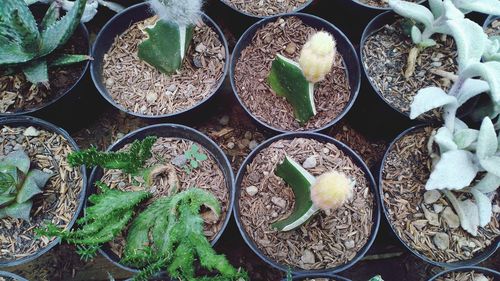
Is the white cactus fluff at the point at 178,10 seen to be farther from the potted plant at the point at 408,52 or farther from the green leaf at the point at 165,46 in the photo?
the potted plant at the point at 408,52

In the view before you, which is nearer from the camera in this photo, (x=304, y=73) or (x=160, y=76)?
(x=304, y=73)

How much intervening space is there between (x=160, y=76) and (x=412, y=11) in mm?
825

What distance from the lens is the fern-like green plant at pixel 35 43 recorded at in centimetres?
130

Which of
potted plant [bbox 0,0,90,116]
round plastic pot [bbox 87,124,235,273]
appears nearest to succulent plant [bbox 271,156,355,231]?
round plastic pot [bbox 87,124,235,273]

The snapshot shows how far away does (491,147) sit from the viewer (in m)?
1.26

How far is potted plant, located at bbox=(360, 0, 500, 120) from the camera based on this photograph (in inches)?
57.3

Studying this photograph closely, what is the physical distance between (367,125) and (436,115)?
25cm

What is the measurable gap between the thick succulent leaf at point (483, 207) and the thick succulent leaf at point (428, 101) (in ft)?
0.92

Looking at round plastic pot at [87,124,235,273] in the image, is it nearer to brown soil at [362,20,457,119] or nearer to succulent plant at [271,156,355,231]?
succulent plant at [271,156,355,231]

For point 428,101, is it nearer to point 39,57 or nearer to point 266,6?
point 266,6

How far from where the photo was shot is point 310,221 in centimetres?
131

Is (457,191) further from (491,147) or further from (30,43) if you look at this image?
(30,43)

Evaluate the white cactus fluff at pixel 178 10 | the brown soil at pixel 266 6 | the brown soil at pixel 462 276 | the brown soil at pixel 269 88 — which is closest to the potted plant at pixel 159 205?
the brown soil at pixel 269 88

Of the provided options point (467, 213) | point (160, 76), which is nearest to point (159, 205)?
point (160, 76)
